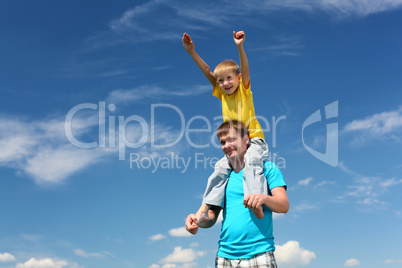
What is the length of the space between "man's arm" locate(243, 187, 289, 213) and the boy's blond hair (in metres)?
2.40

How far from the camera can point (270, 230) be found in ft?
16.2

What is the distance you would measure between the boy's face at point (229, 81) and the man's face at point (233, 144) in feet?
4.39

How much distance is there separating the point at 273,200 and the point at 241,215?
0.52 m

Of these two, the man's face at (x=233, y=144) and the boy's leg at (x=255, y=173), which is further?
the man's face at (x=233, y=144)

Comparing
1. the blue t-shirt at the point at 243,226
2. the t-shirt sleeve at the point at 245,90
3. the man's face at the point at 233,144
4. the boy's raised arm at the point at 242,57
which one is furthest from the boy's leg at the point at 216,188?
the boy's raised arm at the point at 242,57

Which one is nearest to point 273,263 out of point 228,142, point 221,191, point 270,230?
point 270,230

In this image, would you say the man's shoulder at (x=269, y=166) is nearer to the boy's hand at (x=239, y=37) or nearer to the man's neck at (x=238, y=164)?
the man's neck at (x=238, y=164)

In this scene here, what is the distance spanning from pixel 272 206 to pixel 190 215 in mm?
1180

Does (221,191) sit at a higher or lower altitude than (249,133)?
lower

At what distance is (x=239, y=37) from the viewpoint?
245 inches

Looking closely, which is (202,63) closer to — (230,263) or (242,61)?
(242,61)

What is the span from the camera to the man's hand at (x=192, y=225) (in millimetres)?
5195

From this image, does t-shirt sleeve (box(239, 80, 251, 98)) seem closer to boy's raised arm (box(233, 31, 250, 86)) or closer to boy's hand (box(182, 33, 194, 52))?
boy's raised arm (box(233, 31, 250, 86))

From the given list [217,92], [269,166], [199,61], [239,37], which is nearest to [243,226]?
[269,166]
